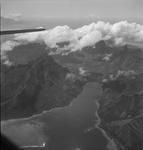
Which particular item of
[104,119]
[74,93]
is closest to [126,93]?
[104,119]

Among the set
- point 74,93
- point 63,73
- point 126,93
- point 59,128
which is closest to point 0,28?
point 59,128

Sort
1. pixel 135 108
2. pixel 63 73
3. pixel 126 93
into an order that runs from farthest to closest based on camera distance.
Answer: pixel 63 73
pixel 126 93
pixel 135 108

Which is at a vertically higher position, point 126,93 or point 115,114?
point 126,93

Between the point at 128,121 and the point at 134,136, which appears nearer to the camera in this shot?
the point at 134,136

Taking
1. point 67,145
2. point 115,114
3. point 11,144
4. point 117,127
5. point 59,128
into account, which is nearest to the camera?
point 11,144

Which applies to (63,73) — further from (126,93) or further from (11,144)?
(11,144)

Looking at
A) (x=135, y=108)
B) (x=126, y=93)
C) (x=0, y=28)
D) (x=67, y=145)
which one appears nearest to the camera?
(x=0, y=28)

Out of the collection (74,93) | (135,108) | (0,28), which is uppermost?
(0,28)

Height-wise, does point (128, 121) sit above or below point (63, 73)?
below

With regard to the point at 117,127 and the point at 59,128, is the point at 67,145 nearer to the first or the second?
the point at 59,128

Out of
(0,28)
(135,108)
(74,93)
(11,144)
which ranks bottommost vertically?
(74,93)
